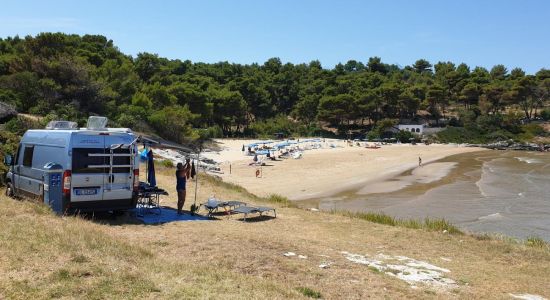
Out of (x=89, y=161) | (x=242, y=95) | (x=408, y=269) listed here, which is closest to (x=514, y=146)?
(x=242, y=95)

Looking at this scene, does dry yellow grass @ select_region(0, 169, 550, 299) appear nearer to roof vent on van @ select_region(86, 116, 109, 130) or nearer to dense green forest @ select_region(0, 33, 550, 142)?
roof vent on van @ select_region(86, 116, 109, 130)

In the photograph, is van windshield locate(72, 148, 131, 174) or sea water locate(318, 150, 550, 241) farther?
sea water locate(318, 150, 550, 241)

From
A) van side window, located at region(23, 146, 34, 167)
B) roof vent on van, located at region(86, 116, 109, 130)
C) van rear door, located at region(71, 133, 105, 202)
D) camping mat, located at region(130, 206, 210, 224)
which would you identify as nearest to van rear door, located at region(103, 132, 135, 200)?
van rear door, located at region(71, 133, 105, 202)

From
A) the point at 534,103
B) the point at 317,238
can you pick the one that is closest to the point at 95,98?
the point at 317,238

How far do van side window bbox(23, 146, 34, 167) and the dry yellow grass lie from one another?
102 cm

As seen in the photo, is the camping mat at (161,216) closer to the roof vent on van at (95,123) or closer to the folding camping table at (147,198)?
the folding camping table at (147,198)

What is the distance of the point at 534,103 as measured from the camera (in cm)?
9844

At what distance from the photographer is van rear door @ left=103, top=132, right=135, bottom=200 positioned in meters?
10.6

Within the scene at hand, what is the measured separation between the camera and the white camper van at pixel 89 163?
1023 centimetres

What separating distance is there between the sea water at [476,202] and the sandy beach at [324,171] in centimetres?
229

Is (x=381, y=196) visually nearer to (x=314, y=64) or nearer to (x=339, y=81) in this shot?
(x=339, y=81)

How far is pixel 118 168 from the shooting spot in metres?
10.8

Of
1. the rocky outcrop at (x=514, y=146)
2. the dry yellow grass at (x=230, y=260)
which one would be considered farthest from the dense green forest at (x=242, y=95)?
the dry yellow grass at (x=230, y=260)

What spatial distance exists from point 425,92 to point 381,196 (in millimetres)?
72032
